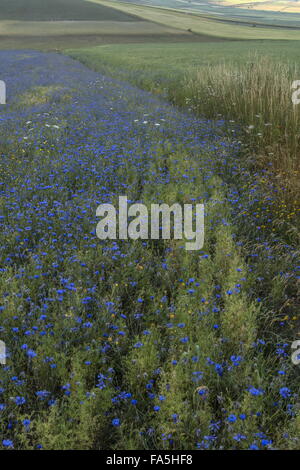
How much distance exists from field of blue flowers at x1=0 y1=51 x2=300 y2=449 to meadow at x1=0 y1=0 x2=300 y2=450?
18 mm

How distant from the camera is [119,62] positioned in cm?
2533

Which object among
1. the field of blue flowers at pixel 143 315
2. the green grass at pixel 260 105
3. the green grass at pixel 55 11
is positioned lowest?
the field of blue flowers at pixel 143 315

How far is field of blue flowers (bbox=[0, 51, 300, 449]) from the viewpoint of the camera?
2.62 metres

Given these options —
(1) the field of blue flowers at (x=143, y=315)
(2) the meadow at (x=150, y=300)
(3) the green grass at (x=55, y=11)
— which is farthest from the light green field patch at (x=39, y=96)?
(3) the green grass at (x=55, y=11)

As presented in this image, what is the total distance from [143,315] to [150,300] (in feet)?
1.09

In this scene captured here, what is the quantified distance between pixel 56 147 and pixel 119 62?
1934cm

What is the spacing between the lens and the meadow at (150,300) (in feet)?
8.67

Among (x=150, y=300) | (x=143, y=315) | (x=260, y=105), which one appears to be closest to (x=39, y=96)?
(x=260, y=105)

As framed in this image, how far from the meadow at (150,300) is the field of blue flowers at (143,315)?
2cm

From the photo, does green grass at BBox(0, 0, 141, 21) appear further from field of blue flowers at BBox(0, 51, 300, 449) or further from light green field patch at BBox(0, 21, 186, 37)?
field of blue flowers at BBox(0, 51, 300, 449)

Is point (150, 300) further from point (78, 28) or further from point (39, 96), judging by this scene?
point (78, 28)

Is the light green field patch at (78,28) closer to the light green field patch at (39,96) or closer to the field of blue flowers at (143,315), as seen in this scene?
the light green field patch at (39,96)

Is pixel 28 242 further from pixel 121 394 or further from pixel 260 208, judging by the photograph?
pixel 260 208
